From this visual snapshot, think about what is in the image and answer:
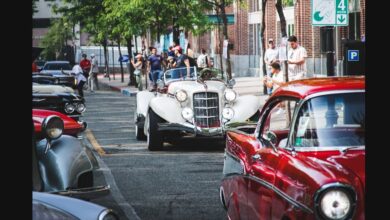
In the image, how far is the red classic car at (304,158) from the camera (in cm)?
625

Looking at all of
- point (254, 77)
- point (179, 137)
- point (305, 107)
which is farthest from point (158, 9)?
point (305, 107)

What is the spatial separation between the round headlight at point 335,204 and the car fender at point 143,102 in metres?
12.3

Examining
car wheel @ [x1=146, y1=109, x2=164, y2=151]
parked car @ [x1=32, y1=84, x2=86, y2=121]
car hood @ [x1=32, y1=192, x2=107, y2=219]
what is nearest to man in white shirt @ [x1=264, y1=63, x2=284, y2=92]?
car wheel @ [x1=146, y1=109, x2=164, y2=151]

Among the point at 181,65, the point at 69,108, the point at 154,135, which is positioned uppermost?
the point at 181,65

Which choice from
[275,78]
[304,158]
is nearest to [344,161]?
[304,158]

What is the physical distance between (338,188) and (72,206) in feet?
5.64

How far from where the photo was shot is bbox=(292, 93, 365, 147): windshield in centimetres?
735

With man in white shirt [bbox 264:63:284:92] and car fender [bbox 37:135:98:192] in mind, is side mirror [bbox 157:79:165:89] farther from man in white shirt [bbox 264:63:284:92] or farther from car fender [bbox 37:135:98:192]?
car fender [bbox 37:135:98:192]

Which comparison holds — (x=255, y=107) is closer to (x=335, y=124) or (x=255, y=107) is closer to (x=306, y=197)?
(x=335, y=124)

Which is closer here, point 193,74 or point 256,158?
point 256,158

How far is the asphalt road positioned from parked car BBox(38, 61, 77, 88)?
1.67 m

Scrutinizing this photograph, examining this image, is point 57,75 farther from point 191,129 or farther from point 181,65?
point 191,129

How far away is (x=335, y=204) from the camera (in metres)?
6.19
